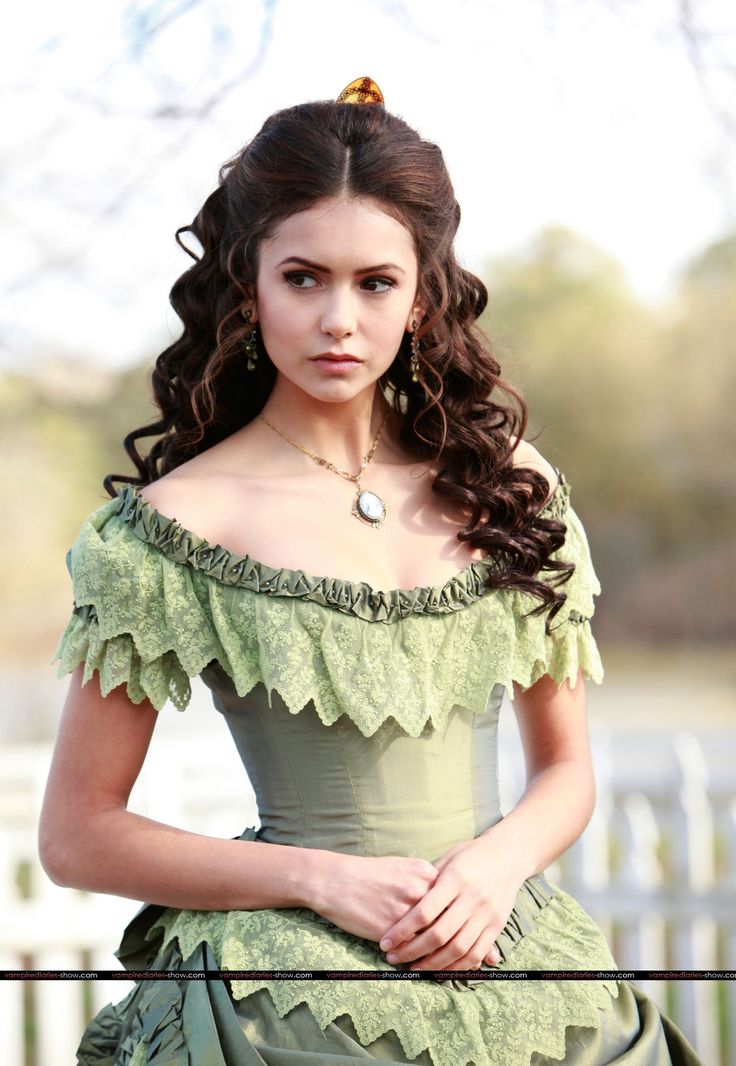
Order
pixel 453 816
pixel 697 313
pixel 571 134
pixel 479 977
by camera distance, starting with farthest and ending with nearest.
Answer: pixel 697 313, pixel 571 134, pixel 453 816, pixel 479 977

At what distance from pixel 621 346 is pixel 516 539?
474 cm

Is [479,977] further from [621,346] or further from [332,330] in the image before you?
[621,346]

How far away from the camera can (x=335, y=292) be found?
1.11 meters

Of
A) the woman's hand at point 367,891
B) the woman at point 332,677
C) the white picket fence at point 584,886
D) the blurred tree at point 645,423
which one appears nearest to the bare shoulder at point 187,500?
the woman at point 332,677

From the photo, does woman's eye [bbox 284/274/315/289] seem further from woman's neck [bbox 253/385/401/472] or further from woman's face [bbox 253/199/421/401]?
woman's neck [bbox 253/385/401/472]

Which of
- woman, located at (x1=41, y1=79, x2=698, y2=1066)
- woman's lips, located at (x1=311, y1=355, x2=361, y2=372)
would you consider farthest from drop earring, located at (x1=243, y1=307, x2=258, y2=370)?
woman's lips, located at (x1=311, y1=355, x2=361, y2=372)

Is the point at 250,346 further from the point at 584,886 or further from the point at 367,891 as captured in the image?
the point at 584,886

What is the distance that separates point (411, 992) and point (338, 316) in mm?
579

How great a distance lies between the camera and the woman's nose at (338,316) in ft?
3.62

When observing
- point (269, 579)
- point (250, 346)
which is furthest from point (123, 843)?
point (250, 346)

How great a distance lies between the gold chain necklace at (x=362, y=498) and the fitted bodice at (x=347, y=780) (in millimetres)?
196

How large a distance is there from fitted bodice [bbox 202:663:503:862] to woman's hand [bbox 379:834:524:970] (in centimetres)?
5

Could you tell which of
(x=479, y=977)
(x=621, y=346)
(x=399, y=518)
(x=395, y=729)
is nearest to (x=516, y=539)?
(x=399, y=518)

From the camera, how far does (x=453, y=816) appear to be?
1171 mm
